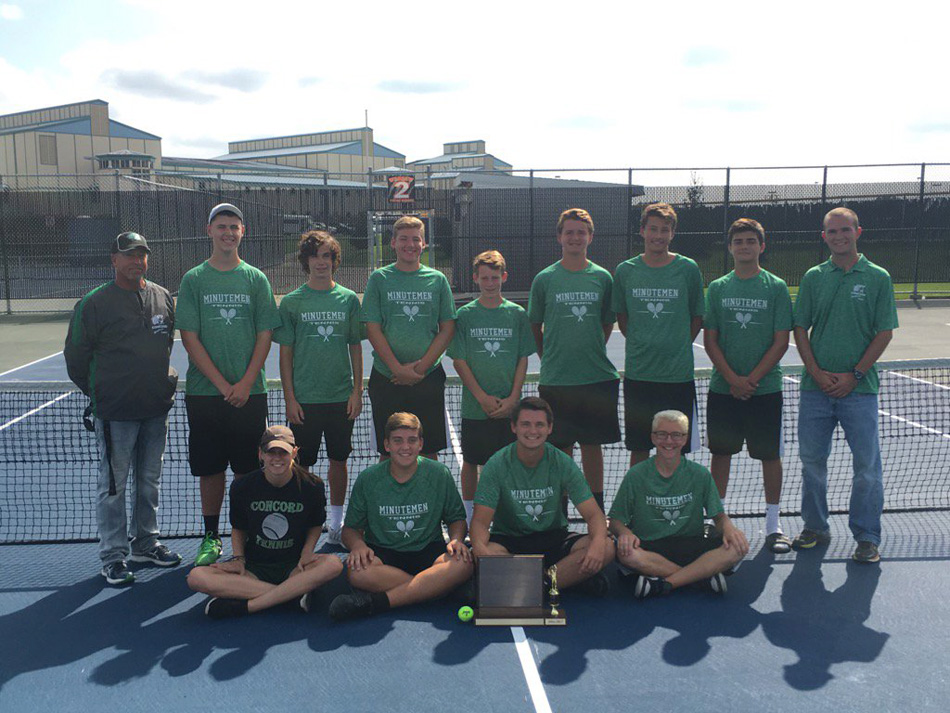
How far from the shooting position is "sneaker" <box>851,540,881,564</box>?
16.8 feet

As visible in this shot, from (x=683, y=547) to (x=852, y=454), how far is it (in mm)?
1296

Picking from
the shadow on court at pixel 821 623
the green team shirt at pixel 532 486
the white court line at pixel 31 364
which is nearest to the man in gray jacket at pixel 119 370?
the green team shirt at pixel 532 486

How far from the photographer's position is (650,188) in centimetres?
2072

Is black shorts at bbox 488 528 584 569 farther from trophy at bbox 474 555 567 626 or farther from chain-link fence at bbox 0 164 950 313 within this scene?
chain-link fence at bbox 0 164 950 313

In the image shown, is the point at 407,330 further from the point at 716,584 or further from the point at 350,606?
the point at 716,584

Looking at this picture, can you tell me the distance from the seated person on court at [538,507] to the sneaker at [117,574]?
6.67 feet

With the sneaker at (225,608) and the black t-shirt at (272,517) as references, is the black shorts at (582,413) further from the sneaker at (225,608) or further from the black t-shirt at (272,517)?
the sneaker at (225,608)

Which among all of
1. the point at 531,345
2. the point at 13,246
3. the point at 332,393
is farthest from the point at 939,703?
the point at 13,246

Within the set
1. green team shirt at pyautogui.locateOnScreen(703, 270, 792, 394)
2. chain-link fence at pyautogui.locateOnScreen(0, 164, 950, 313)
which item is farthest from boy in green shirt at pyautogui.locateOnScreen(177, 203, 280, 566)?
chain-link fence at pyautogui.locateOnScreen(0, 164, 950, 313)

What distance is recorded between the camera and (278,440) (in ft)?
15.2

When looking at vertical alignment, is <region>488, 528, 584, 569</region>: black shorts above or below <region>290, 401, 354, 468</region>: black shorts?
below

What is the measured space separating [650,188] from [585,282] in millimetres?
16250

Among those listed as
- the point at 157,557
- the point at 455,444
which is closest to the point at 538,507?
the point at 157,557

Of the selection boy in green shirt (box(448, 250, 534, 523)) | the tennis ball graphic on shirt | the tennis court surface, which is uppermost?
boy in green shirt (box(448, 250, 534, 523))
